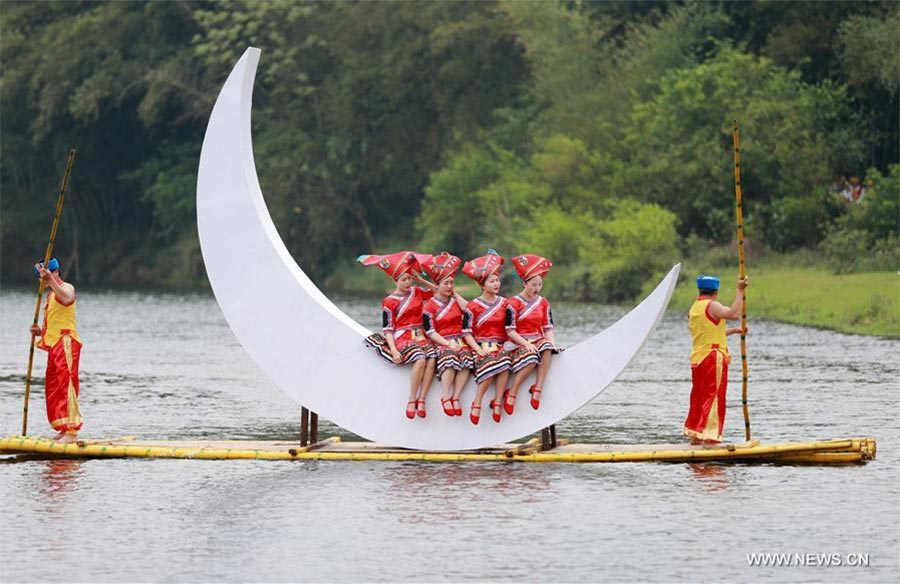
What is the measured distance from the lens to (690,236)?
4912cm

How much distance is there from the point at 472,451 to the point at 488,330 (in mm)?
1115

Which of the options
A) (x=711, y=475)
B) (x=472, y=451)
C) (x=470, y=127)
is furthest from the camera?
(x=470, y=127)

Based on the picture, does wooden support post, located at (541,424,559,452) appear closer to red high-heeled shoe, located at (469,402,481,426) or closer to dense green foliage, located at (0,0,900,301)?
red high-heeled shoe, located at (469,402,481,426)

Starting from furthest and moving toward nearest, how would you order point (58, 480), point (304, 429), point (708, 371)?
point (304, 429) < point (708, 371) < point (58, 480)

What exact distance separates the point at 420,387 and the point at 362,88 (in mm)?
54073

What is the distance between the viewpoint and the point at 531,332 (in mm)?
16859

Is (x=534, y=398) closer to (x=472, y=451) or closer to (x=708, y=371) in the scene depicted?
(x=472, y=451)

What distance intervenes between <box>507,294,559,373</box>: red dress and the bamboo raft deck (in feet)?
2.97

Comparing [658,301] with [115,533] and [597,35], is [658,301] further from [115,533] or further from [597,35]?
[597,35]

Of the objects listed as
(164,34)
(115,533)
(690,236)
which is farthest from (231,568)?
(164,34)

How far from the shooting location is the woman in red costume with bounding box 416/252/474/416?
16844 mm

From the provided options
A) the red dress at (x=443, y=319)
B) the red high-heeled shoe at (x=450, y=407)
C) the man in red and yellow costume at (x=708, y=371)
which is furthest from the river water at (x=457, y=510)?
the red dress at (x=443, y=319)

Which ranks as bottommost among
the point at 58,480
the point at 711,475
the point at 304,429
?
the point at 58,480

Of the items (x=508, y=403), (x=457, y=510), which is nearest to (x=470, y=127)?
(x=508, y=403)
